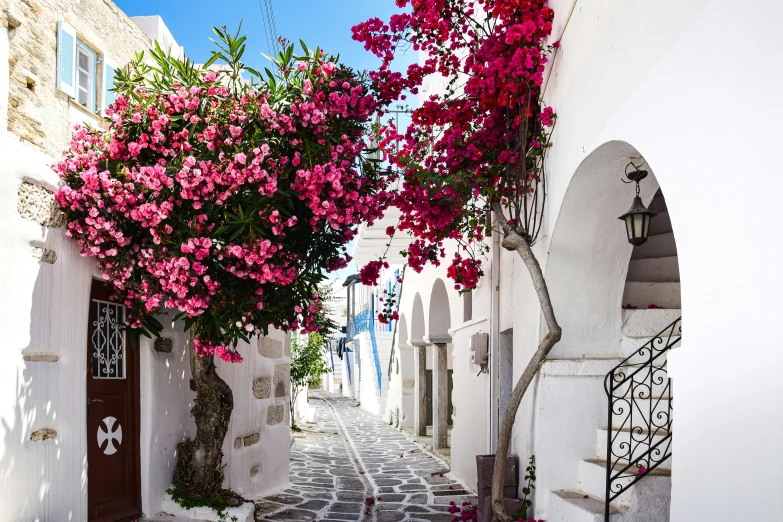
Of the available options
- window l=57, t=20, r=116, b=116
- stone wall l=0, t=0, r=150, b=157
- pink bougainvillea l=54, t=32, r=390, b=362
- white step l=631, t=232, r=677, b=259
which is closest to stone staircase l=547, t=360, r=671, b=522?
white step l=631, t=232, r=677, b=259

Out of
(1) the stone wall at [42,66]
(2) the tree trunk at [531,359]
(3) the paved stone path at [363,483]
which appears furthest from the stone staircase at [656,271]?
(1) the stone wall at [42,66]

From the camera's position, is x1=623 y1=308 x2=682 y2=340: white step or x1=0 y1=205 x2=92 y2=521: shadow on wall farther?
x1=623 y1=308 x2=682 y2=340: white step

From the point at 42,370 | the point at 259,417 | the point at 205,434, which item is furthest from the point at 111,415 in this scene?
the point at 259,417

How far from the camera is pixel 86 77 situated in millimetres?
7137

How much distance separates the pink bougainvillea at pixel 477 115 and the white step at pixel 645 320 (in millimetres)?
1020

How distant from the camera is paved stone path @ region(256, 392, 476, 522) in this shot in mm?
7707

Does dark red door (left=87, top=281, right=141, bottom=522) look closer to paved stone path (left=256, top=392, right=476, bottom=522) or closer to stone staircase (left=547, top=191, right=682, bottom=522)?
paved stone path (left=256, top=392, right=476, bottom=522)

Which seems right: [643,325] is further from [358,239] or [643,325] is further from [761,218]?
[358,239]

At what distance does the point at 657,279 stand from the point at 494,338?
6.39 ft

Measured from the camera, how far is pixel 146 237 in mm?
5625

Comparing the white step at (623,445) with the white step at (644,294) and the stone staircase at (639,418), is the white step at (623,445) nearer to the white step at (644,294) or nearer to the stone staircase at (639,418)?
the stone staircase at (639,418)

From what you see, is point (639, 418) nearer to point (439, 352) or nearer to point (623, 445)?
point (623, 445)

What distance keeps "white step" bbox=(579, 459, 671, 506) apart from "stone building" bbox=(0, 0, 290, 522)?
365cm

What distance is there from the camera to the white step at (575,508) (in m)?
4.73
